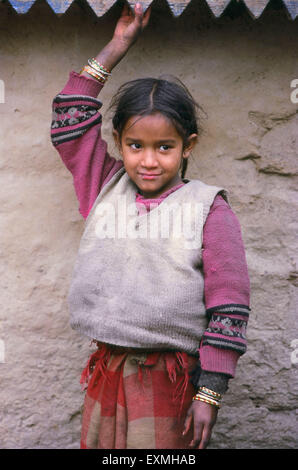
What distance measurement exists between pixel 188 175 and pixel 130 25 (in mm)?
601

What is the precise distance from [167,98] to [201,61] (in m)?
0.50

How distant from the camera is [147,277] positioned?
1587 mm

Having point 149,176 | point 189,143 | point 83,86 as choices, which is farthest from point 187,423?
point 83,86

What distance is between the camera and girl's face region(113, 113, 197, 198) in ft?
5.32

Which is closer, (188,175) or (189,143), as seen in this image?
(189,143)

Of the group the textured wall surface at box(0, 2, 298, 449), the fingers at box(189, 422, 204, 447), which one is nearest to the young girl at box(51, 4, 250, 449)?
the fingers at box(189, 422, 204, 447)

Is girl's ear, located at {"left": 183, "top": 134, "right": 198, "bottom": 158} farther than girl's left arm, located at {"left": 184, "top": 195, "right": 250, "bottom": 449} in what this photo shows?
Yes

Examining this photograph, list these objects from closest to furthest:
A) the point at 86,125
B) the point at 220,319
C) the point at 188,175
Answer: the point at 220,319 → the point at 86,125 → the point at 188,175

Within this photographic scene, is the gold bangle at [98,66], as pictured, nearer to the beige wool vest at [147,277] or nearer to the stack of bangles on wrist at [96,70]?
the stack of bangles on wrist at [96,70]

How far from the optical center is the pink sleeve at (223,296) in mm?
1505

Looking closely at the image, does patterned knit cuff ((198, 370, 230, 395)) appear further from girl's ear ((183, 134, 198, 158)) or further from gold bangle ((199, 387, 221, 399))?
girl's ear ((183, 134, 198, 158))

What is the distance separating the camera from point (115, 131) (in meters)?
1.77

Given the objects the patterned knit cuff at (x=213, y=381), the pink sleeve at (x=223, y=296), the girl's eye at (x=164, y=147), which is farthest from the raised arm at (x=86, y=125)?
the patterned knit cuff at (x=213, y=381)

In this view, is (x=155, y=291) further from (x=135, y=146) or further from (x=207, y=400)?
(x=135, y=146)
